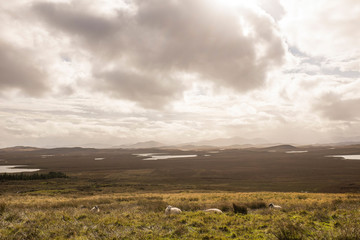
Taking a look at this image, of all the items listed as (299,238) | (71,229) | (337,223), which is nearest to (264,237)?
(299,238)

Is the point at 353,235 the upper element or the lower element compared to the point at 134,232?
upper

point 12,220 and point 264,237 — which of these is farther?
point 12,220

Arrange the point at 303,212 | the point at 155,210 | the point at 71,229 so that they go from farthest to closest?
the point at 155,210
the point at 303,212
the point at 71,229

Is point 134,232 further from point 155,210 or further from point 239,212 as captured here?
point 239,212

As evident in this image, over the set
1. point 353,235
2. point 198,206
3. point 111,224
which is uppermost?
point 353,235

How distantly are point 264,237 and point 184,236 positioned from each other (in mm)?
3304

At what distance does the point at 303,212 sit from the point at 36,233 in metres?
14.5

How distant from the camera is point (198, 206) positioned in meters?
15.7

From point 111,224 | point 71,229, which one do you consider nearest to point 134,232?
point 111,224

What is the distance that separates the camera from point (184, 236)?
28.5 feet

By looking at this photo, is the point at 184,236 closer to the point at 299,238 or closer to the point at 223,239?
the point at 223,239

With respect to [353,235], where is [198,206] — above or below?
below

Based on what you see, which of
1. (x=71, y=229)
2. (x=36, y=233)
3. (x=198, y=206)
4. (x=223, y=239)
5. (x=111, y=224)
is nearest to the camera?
(x=223, y=239)

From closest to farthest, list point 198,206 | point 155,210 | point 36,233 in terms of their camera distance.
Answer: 1. point 36,233
2. point 155,210
3. point 198,206
